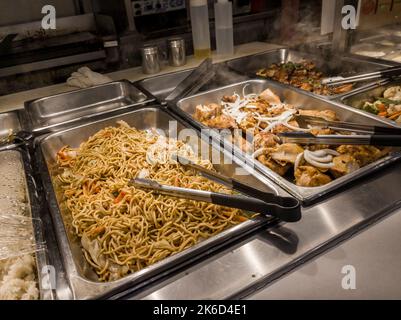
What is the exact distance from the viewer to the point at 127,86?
2938 millimetres

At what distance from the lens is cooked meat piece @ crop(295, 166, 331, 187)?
1572mm

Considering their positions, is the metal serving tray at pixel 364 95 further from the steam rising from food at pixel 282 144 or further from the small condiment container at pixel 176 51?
the small condiment container at pixel 176 51

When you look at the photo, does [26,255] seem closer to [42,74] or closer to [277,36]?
[42,74]

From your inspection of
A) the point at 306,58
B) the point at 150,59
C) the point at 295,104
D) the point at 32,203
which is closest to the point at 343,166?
the point at 295,104

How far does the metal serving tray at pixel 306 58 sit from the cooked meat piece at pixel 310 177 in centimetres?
108

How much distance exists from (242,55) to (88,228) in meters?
2.63

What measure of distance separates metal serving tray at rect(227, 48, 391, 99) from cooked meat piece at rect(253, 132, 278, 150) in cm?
73

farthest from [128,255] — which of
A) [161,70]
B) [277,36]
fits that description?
[277,36]

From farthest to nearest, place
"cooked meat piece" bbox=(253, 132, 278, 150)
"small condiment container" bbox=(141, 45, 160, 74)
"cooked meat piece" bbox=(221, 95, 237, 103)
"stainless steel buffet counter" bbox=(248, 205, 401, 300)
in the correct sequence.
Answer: "small condiment container" bbox=(141, 45, 160, 74)
"cooked meat piece" bbox=(221, 95, 237, 103)
"cooked meat piece" bbox=(253, 132, 278, 150)
"stainless steel buffet counter" bbox=(248, 205, 401, 300)

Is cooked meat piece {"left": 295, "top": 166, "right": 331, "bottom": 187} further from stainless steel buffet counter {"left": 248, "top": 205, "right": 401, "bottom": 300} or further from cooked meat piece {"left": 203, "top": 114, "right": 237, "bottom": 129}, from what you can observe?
cooked meat piece {"left": 203, "top": 114, "right": 237, "bottom": 129}

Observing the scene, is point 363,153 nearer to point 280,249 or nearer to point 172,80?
point 280,249

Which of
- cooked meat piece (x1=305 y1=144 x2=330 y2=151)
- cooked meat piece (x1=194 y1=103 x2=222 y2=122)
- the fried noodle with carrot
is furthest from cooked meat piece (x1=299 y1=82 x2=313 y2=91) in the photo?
the fried noodle with carrot

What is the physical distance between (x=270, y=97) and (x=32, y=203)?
5.85ft

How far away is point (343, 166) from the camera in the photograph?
164cm
